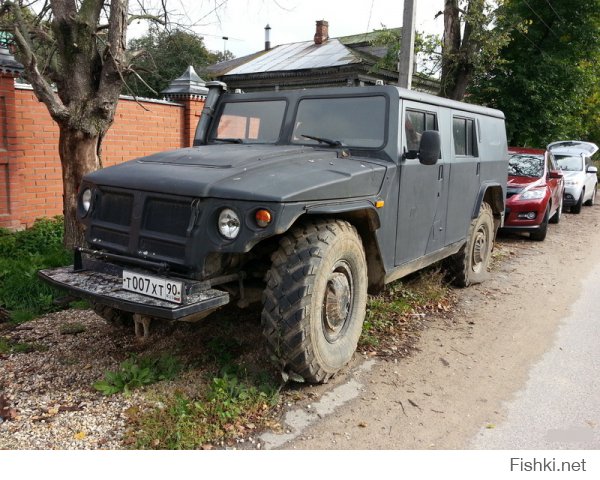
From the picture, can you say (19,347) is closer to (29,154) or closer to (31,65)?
(31,65)

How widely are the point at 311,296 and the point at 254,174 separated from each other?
32.5 inches

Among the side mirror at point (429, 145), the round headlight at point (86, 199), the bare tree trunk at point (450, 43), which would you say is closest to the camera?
the round headlight at point (86, 199)

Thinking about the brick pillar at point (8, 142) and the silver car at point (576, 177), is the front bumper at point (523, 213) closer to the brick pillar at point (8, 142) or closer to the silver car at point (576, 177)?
the silver car at point (576, 177)

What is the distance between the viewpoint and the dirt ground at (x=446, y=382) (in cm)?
323

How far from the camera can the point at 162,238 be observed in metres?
3.41

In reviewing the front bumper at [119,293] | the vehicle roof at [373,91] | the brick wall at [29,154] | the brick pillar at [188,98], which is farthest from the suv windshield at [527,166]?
the front bumper at [119,293]

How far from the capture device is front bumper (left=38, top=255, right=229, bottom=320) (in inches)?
122

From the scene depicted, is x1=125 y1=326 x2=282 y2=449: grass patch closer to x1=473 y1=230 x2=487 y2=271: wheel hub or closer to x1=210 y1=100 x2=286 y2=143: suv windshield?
x1=210 y1=100 x2=286 y2=143: suv windshield

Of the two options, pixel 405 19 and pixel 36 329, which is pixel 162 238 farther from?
pixel 405 19

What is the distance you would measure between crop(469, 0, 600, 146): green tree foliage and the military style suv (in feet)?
35.2

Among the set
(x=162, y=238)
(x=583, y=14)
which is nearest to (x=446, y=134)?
(x=162, y=238)

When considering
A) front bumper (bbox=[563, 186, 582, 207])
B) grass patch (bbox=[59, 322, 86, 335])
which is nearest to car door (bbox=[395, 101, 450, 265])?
grass patch (bbox=[59, 322, 86, 335])

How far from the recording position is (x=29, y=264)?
644cm

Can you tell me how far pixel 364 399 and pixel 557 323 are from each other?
265 centimetres
